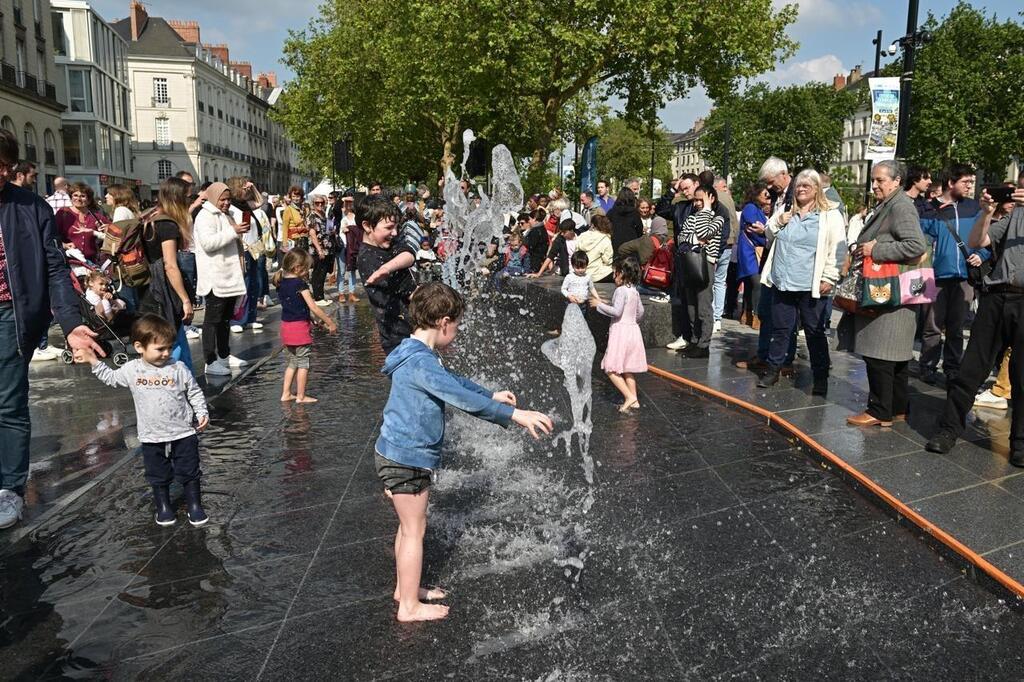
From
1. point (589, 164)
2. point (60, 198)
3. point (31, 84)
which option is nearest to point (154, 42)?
point (31, 84)

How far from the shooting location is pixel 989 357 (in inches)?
227

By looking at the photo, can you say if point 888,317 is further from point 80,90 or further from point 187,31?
point 187,31

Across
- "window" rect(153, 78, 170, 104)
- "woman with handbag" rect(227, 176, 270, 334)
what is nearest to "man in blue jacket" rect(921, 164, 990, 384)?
"woman with handbag" rect(227, 176, 270, 334)

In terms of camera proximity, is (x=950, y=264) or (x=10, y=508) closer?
(x=10, y=508)

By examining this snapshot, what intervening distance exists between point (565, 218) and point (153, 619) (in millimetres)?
15275

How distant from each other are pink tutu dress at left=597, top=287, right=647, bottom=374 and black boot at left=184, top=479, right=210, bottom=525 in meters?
4.01

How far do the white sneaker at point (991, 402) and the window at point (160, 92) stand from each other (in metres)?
85.6

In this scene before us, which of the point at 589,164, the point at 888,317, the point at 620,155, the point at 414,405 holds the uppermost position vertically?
the point at 620,155

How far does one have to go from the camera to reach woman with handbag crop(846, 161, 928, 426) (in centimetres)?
626

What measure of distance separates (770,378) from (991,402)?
6.35 feet

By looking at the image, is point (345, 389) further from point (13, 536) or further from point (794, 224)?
point (794, 224)

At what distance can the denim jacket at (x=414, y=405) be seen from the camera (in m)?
3.52

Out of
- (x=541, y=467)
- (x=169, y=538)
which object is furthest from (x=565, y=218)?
(x=169, y=538)

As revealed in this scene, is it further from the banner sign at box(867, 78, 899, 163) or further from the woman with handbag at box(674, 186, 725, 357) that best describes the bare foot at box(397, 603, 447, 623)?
the banner sign at box(867, 78, 899, 163)
